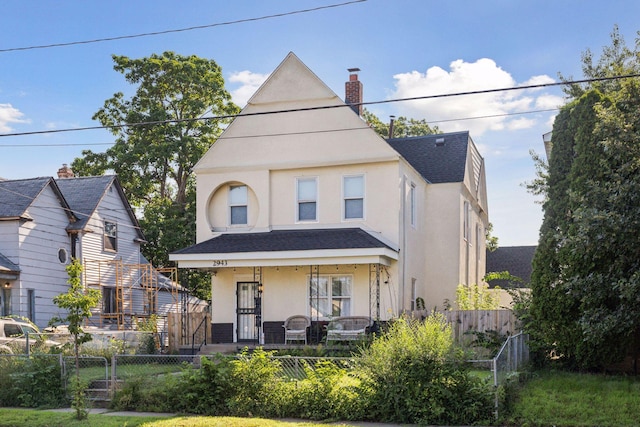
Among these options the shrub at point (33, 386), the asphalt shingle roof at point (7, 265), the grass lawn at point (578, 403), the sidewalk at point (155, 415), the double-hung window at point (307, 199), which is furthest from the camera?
the asphalt shingle roof at point (7, 265)

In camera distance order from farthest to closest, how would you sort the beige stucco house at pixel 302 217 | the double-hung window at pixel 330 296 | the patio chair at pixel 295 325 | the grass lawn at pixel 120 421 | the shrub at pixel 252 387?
1. the double-hung window at pixel 330 296
2. the beige stucco house at pixel 302 217
3. the patio chair at pixel 295 325
4. the shrub at pixel 252 387
5. the grass lawn at pixel 120 421

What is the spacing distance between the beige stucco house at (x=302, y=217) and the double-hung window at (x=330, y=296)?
1.3 inches

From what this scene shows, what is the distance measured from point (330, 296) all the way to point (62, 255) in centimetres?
1293

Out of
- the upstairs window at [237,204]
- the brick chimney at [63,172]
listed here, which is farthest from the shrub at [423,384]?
the brick chimney at [63,172]

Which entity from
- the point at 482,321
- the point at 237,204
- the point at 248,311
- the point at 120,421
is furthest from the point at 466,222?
the point at 120,421

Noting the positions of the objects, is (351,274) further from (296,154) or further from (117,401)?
(117,401)

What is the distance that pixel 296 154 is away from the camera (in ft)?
79.0

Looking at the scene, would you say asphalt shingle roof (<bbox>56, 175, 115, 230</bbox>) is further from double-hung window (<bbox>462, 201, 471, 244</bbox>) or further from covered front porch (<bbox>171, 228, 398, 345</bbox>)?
double-hung window (<bbox>462, 201, 471, 244</bbox>)

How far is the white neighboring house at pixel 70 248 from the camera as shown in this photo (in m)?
27.4

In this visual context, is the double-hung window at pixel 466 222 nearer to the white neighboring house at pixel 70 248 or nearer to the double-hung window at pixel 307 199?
the double-hung window at pixel 307 199

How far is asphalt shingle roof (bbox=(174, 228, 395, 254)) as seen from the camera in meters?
21.8

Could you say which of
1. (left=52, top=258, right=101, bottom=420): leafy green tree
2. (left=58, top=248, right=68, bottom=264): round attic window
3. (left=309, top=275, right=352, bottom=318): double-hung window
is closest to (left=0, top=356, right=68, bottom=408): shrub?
(left=52, top=258, right=101, bottom=420): leafy green tree

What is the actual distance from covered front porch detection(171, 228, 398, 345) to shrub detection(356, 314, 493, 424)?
7.47 meters

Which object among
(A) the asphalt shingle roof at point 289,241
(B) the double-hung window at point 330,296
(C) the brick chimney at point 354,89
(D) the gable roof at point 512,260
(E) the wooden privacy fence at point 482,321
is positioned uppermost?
(C) the brick chimney at point 354,89
